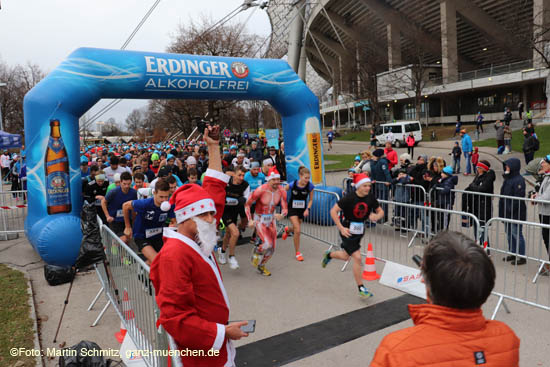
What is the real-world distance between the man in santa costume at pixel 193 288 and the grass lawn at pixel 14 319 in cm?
288

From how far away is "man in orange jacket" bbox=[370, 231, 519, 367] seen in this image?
147 centimetres

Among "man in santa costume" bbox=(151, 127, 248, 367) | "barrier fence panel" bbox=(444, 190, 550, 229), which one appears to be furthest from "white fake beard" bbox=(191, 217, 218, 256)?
"barrier fence panel" bbox=(444, 190, 550, 229)

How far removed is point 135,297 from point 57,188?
15.0ft

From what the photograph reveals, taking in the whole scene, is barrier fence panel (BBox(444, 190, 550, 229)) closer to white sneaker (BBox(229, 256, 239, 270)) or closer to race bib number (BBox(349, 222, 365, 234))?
race bib number (BBox(349, 222, 365, 234))

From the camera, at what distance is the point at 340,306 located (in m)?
5.32

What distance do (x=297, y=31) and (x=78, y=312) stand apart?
2038 centimetres

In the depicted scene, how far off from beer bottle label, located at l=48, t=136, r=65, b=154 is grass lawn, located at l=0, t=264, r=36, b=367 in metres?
2.38

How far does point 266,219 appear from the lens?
22.1 ft

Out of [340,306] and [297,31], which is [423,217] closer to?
[340,306]

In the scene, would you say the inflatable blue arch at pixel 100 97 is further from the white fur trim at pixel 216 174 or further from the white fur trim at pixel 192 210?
the white fur trim at pixel 192 210

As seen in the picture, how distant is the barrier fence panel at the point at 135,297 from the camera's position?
3.11m

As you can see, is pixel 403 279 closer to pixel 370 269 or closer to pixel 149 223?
pixel 370 269

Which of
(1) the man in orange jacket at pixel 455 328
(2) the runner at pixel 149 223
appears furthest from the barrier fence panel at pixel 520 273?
(2) the runner at pixel 149 223

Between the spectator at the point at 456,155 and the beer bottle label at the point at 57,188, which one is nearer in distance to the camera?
the beer bottle label at the point at 57,188
